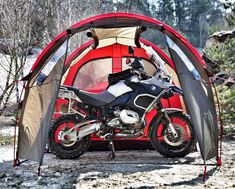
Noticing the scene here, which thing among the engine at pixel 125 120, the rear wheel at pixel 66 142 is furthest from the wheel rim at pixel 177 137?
the rear wheel at pixel 66 142

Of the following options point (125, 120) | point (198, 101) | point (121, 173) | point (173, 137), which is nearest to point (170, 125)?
point (173, 137)

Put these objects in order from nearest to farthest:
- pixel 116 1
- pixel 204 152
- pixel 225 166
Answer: pixel 204 152
pixel 225 166
pixel 116 1

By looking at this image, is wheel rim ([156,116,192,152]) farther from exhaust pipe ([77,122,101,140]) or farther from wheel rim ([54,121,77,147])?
wheel rim ([54,121,77,147])

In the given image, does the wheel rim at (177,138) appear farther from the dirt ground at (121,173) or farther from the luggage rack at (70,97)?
the luggage rack at (70,97)

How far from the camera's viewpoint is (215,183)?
4.52m

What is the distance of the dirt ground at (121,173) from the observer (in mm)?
4543

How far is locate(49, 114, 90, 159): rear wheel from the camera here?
5848 mm

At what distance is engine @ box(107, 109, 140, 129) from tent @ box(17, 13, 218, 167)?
846 mm

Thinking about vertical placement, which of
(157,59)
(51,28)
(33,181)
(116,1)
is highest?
(116,1)

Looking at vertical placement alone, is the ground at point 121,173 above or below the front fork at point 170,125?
below

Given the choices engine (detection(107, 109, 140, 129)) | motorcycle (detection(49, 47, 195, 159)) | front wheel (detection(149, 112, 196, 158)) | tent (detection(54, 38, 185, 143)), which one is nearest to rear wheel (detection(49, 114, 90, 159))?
motorcycle (detection(49, 47, 195, 159))

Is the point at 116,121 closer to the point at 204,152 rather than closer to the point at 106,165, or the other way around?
the point at 106,165

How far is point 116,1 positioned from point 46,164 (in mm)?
22896

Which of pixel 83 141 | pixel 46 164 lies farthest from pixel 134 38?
pixel 46 164
